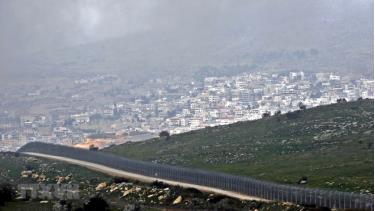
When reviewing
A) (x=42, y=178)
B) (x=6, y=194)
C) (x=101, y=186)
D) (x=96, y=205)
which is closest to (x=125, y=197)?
(x=6, y=194)

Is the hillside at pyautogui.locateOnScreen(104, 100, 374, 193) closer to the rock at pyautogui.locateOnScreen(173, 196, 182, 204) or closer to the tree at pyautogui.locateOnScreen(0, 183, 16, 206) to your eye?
the rock at pyautogui.locateOnScreen(173, 196, 182, 204)

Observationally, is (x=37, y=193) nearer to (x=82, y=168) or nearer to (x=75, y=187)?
(x=75, y=187)

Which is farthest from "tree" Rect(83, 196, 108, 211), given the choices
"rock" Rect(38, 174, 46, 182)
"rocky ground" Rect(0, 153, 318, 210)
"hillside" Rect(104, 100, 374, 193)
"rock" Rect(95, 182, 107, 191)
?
"rock" Rect(38, 174, 46, 182)

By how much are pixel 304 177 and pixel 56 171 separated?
45.7 meters

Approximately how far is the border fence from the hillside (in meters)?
4.92

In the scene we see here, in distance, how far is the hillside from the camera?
9806 centimetres

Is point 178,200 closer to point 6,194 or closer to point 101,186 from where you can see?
point 6,194

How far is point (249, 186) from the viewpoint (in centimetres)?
8838

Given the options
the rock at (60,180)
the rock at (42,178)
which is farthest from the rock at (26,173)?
the rock at (60,180)

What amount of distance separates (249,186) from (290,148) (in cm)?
4809

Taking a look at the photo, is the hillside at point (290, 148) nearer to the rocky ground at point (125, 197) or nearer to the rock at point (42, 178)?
the rocky ground at point (125, 197)

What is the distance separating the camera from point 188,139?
562 ft

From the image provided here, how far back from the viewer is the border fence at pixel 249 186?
7031 centimetres

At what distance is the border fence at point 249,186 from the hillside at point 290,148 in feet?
16.2
